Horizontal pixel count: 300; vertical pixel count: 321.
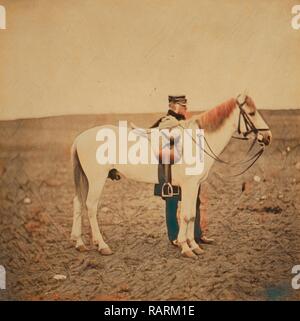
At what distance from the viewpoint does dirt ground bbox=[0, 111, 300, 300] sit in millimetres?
5070

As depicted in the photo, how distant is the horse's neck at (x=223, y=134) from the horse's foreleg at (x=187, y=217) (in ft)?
1.15

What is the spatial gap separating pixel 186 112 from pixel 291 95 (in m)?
0.79

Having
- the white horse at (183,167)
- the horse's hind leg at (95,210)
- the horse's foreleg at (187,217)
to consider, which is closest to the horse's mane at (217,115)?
the white horse at (183,167)

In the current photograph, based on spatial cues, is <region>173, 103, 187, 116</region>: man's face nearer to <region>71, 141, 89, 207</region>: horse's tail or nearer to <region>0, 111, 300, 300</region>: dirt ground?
<region>0, 111, 300, 300</region>: dirt ground

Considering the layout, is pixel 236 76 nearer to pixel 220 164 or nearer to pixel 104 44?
pixel 220 164

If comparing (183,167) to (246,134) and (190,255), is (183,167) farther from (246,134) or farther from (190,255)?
(190,255)

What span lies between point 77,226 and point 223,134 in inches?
50.4

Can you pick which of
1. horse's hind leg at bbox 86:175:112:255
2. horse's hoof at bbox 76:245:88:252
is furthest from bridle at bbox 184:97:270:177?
horse's hoof at bbox 76:245:88:252

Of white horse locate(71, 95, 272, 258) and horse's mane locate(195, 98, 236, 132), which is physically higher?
horse's mane locate(195, 98, 236, 132)

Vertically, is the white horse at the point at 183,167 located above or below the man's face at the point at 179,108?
below

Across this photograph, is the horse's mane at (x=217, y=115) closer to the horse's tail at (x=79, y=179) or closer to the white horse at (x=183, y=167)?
the white horse at (x=183, y=167)

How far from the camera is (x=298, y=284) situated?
5.10m

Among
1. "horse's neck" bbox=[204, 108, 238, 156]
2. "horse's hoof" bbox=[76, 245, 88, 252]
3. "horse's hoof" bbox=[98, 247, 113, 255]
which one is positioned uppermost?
"horse's neck" bbox=[204, 108, 238, 156]

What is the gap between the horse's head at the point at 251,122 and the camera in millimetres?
5043
